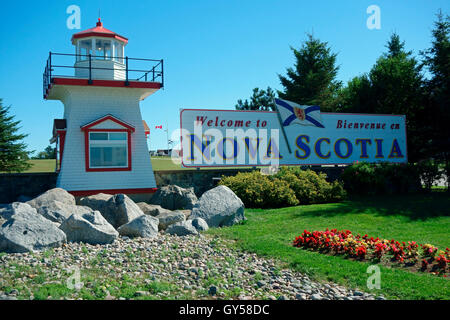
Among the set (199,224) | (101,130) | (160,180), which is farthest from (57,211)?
(160,180)

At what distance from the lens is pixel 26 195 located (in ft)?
48.4

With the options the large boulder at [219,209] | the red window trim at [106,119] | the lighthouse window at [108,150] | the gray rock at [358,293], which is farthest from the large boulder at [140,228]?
the red window trim at [106,119]

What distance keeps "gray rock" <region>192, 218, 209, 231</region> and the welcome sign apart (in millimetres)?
6347

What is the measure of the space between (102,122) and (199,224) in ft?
23.1

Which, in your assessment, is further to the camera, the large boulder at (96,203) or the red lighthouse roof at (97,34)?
the red lighthouse roof at (97,34)

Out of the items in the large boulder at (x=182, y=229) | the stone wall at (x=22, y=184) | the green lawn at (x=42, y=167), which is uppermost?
the green lawn at (x=42, y=167)

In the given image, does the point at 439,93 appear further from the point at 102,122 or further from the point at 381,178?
the point at 102,122

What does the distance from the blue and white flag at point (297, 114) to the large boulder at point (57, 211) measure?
10791 millimetres

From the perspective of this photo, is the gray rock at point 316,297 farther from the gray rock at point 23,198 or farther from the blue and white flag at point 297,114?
the blue and white flag at point 297,114

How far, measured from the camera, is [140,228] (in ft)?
31.6

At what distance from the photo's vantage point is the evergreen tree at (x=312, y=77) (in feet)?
102

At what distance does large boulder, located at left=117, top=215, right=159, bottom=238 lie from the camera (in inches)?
378

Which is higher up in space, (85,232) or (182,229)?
(85,232)

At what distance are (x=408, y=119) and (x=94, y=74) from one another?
1754 cm
